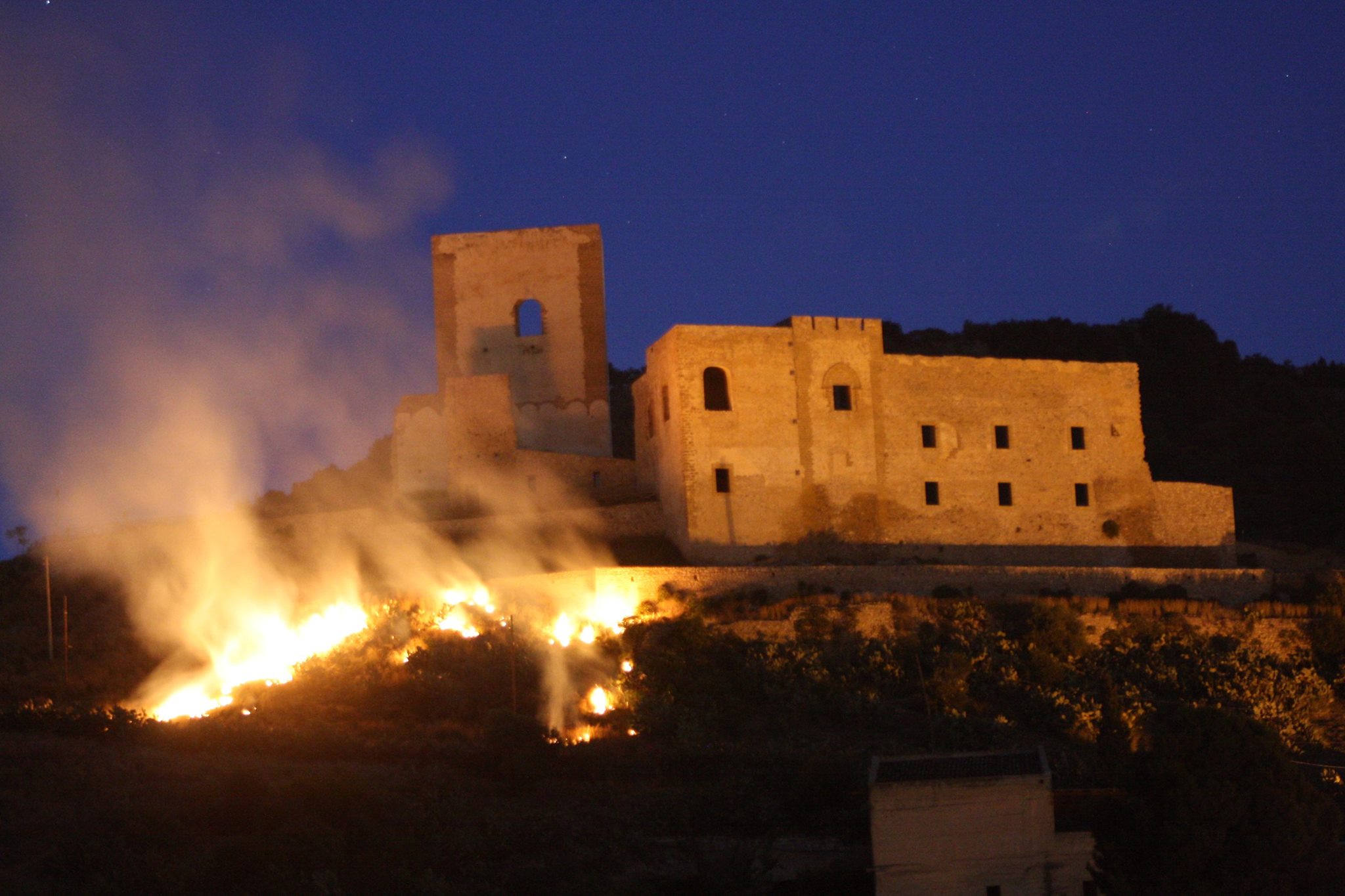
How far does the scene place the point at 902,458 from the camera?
112 feet

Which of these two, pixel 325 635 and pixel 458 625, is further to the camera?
pixel 325 635

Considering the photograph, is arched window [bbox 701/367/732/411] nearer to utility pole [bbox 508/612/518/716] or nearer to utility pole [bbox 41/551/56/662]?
utility pole [bbox 508/612/518/716]

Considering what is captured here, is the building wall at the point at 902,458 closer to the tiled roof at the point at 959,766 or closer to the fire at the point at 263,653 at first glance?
the fire at the point at 263,653

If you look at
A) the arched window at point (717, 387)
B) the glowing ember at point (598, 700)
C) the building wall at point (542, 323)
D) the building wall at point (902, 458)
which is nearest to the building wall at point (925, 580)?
the building wall at point (902, 458)

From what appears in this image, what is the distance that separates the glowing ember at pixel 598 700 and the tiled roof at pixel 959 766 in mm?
6572

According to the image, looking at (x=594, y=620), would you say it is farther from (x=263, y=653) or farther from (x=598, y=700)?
(x=263, y=653)

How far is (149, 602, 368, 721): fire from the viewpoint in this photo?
29281 millimetres

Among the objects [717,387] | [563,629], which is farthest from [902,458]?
[563,629]

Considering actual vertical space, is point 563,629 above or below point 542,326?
below

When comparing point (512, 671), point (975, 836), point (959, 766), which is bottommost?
point (975, 836)

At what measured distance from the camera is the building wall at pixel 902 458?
107 ft

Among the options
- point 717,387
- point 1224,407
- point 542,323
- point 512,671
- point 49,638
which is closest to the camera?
point 512,671

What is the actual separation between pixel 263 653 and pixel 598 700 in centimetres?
752

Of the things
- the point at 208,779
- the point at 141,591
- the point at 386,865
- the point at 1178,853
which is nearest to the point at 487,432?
the point at 141,591
